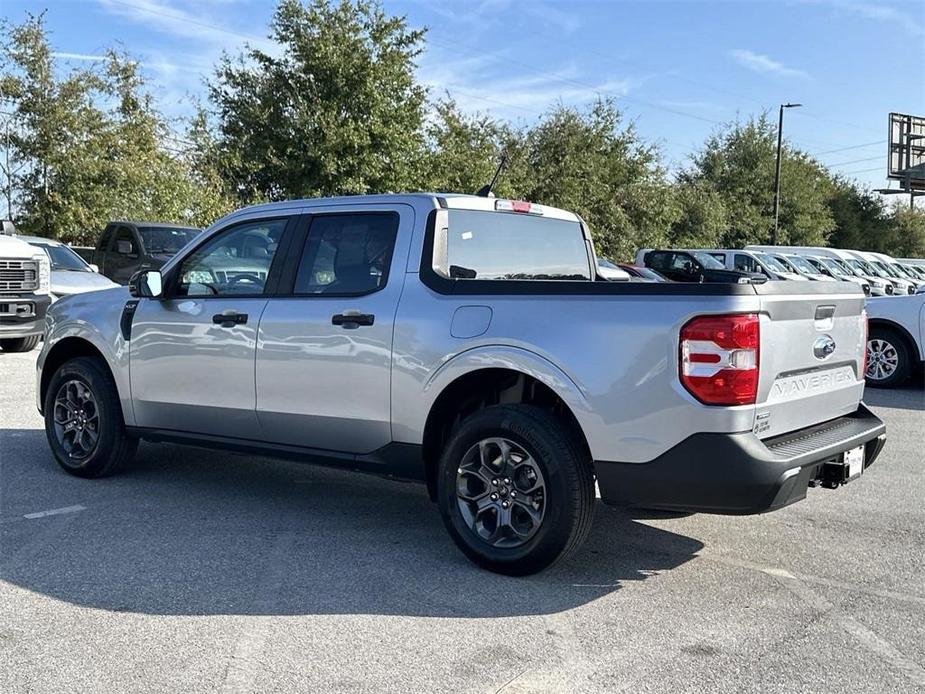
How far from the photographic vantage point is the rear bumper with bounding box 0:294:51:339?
12.2 meters

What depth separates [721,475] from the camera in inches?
155

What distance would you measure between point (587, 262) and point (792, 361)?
1970 millimetres

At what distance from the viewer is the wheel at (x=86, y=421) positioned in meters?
6.13

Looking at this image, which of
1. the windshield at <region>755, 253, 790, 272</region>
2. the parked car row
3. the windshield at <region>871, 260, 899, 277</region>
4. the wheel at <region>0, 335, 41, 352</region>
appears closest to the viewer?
the wheel at <region>0, 335, 41, 352</region>

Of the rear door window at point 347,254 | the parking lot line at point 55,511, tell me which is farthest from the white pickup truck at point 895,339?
the parking lot line at point 55,511

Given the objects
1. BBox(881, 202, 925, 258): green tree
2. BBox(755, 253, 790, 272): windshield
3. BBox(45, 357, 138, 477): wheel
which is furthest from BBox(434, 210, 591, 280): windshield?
BBox(881, 202, 925, 258): green tree

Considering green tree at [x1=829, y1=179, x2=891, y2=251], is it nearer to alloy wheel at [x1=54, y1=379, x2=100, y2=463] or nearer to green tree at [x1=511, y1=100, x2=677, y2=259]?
green tree at [x1=511, y1=100, x2=677, y2=259]

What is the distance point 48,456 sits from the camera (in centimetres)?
696

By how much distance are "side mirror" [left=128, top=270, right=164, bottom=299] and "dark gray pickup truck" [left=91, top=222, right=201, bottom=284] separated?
11112 millimetres

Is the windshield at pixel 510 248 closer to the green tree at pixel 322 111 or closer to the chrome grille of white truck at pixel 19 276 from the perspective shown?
A: the chrome grille of white truck at pixel 19 276

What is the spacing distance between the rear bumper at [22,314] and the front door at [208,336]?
7.19 meters

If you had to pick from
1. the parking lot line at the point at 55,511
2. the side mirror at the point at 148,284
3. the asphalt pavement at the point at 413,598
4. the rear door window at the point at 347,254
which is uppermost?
the rear door window at the point at 347,254

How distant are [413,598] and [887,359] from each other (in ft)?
29.3

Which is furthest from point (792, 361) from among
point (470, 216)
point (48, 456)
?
point (48, 456)
